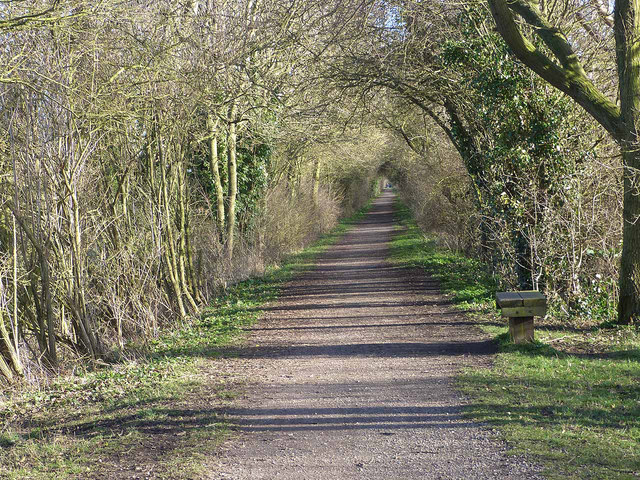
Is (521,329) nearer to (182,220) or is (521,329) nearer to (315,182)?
(182,220)

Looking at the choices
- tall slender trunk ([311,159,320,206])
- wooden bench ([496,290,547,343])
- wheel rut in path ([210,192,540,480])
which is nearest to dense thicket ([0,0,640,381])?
wooden bench ([496,290,547,343])

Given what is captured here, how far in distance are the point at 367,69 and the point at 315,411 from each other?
9.28 metres

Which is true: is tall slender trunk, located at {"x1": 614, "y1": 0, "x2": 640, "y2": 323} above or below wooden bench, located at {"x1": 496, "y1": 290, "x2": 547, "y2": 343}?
above

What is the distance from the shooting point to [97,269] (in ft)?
34.8

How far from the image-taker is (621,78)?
32.9 ft

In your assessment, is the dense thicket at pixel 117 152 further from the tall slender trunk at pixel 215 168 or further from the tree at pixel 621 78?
the tree at pixel 621 78

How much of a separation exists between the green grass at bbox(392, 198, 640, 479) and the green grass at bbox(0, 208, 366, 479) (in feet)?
8.43

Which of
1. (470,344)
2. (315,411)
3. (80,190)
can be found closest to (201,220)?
(80,190)

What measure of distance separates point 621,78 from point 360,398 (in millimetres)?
6331

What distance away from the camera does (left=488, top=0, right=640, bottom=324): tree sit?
973cm

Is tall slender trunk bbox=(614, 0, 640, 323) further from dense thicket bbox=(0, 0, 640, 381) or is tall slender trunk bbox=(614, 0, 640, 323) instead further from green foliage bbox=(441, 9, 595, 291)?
green foliage bbox=(441, 9, 595, 291)

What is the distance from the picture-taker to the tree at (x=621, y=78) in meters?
9.73

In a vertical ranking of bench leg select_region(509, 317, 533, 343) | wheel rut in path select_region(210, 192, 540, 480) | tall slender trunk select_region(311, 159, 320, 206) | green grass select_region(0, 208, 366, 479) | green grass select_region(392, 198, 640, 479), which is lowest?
green grass select_region(392, 198, 640, 479)

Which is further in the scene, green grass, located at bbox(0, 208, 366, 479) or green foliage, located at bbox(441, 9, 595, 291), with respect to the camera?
green foliage, located at bbox(441, 9, 595, 291)
